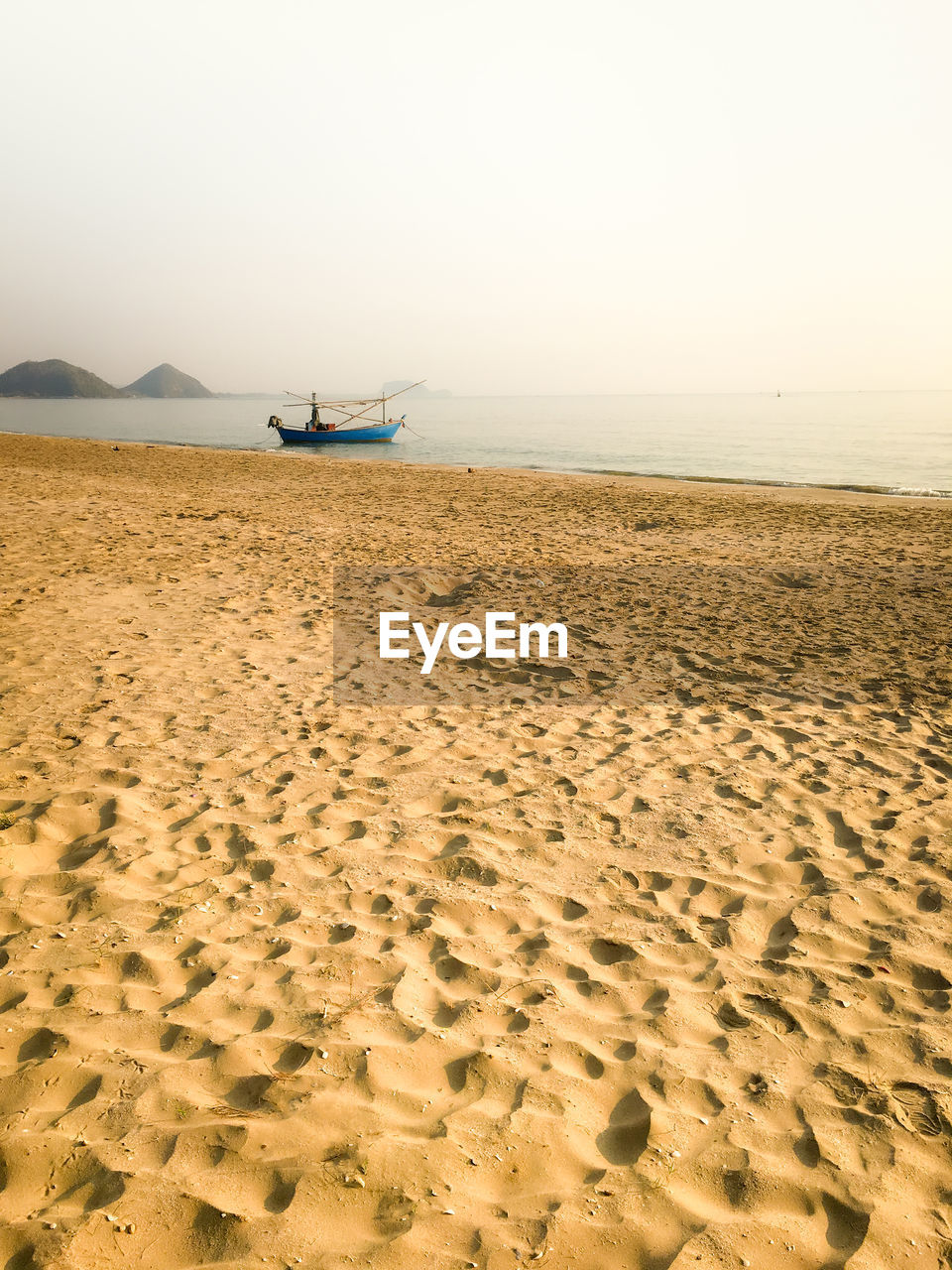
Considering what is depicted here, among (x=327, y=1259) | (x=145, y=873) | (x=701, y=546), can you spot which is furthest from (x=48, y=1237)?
(x=701, y=546)

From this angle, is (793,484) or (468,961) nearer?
(468,961)

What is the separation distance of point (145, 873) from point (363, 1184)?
2032 mm

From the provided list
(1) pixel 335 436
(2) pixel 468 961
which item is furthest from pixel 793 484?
(2) pixel 468 961

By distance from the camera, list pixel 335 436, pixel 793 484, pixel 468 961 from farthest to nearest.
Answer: pixel 335 436 → pixel 793 484 → pixel 468 961

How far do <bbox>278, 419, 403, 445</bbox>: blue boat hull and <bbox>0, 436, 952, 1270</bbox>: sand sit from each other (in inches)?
1385

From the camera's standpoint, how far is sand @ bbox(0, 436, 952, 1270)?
91.2 inches

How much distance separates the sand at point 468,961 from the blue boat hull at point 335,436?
1385 inches

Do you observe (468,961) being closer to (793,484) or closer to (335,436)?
(793,484)

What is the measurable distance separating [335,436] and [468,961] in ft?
134

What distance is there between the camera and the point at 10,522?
12.0 meters

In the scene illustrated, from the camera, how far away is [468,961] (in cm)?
338

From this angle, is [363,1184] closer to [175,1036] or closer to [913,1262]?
[175,1036]

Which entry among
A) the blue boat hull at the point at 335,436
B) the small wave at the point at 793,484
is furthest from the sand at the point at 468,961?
the blue boat hull at the point at 335,436

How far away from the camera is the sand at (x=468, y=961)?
7.60 ft
